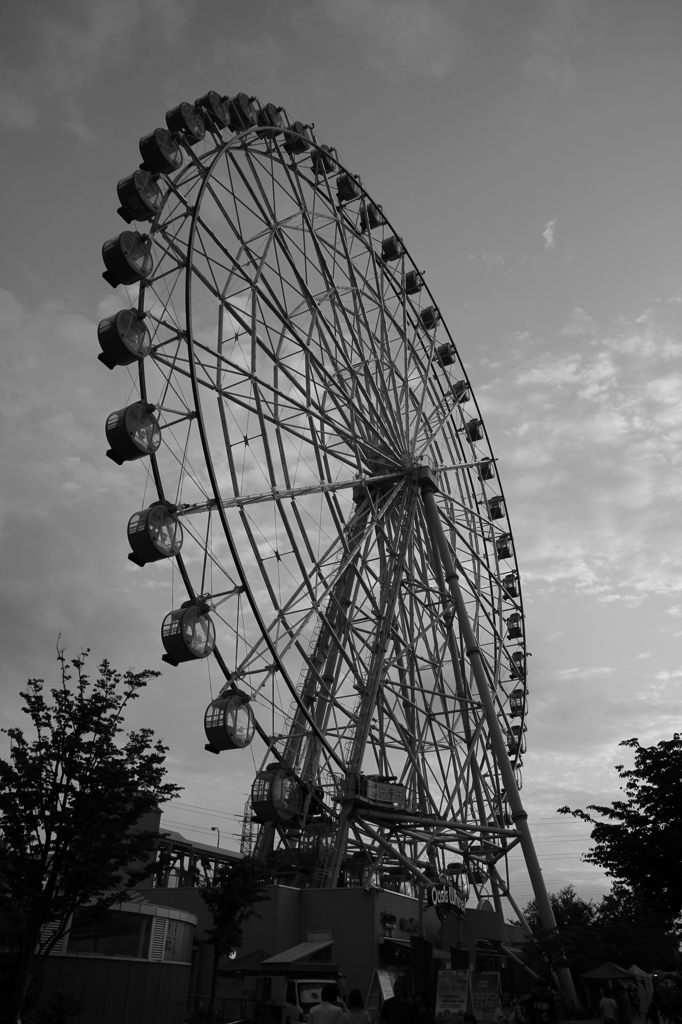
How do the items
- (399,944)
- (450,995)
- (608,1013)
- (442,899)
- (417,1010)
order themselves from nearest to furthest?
(417,1010) < (450,995) < (608,1013) < (399,944) < (442,899)

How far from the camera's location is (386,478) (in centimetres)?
2702

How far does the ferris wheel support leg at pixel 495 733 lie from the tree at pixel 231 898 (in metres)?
8.36

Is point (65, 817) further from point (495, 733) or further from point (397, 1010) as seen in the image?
point (495, 733)

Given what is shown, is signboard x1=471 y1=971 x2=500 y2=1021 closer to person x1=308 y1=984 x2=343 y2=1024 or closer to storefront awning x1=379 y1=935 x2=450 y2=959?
storefront awning x1=379 y1=935 x2=450 y2=959

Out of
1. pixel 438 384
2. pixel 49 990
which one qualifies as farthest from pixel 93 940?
pixel 438 384

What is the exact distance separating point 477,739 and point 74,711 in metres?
16.9

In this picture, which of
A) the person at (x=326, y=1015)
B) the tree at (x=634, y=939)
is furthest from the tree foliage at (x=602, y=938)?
the person at (x=326, y=1015)

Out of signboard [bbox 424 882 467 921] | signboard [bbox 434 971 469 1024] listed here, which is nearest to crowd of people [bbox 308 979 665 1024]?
signboard [bbox 434 971 469 1024]

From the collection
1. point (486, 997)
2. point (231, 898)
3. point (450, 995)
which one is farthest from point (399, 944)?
point (450, 995)

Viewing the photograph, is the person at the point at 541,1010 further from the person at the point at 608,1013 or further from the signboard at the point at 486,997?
the person at the point at 608,1013

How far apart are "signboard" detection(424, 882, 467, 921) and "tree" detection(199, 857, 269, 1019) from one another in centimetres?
727

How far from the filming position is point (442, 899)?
85.8 feet

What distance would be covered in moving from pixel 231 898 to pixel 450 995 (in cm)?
622

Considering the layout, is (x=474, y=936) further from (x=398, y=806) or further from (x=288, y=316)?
(x=288, y=316)
